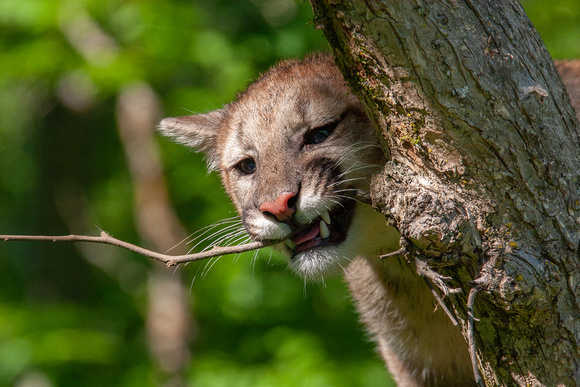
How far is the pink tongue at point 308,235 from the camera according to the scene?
12.3 ft

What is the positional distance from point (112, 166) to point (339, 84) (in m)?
8.50

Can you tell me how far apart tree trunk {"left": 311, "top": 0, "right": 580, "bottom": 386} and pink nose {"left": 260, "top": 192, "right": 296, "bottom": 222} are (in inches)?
37.5

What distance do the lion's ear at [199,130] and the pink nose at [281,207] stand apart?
5.67ft

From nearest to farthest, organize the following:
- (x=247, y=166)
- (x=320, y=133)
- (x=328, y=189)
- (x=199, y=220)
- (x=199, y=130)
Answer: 1. (x=328, y=189)
2. (x=320, y=133)
3. (x=247, y=166)
4. (x=199, y=130)
5. (x=199, y=220)

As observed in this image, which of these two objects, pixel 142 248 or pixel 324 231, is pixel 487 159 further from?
pixel 142 248

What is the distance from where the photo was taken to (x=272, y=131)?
398cm

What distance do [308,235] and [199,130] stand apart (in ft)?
6.01

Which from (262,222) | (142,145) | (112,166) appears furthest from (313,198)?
(112,166)

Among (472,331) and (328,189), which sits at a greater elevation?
(328,189)

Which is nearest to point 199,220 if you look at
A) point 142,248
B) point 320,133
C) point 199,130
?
point 199,130

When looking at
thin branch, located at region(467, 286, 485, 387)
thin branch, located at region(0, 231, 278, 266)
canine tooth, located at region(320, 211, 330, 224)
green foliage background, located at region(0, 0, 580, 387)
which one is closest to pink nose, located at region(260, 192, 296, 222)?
canine tooth, located at region(320, 211, 330, 224)

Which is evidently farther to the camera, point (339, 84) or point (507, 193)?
point (339, 84)

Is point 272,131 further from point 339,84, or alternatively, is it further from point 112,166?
point 112,166

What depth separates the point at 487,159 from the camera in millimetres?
2502
